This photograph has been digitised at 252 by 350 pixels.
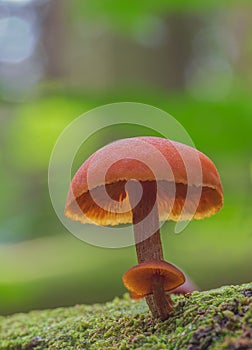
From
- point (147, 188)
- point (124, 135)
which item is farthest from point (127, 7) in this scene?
point (124, 135)

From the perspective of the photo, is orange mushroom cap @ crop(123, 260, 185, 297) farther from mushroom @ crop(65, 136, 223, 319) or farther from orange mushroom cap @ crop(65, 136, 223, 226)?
orange mushroom cap @ crop(65, 136, 223, 226)

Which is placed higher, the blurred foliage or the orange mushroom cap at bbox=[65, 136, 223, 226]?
the blurred foliage

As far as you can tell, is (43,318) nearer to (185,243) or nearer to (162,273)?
(162,273)

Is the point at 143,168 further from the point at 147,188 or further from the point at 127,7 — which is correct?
the point at 127,7

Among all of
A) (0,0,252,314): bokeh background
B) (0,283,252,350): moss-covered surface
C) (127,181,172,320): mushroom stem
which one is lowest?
(0,283,252,350): moss-covered surface

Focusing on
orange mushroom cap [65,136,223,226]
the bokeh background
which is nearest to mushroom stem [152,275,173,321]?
orange mushroom cap [65,136,223,226]

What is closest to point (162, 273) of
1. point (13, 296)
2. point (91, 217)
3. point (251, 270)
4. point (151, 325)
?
point (151, 325)

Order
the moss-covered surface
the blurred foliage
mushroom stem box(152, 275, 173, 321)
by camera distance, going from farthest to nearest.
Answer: the blurred foliage → mushroom stem box(152, 275, 173, 321) → the moss-covered surface
